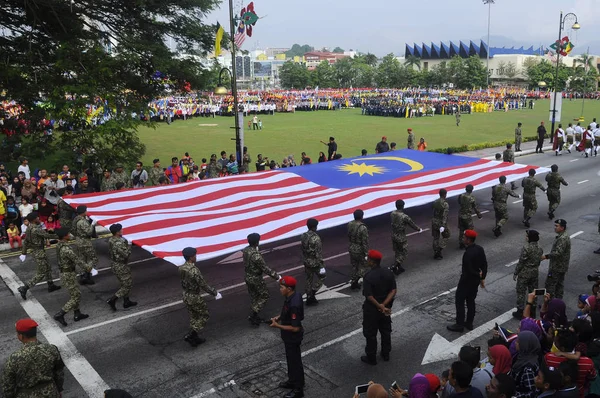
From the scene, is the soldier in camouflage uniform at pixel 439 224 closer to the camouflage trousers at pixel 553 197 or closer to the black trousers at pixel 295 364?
the camouflage trousers at pixel 553 197

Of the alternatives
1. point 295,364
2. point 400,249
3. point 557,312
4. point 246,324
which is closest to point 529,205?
point 400,249

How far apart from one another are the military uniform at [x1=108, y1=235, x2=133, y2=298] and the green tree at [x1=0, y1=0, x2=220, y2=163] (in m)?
7.96

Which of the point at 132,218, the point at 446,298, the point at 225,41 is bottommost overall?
the point at 446,298

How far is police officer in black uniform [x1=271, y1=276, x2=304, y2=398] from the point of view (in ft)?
19.3

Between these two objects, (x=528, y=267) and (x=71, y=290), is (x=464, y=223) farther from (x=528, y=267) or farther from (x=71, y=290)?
(x=71, y=290)

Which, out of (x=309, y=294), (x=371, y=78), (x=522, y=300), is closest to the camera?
(x=522, y=300)

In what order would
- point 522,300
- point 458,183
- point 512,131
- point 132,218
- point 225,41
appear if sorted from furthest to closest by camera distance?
1. point 512,131
2. point 225,41
3. point 458,183
4. point 132,218
5. point 522,300

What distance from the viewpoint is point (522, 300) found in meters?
8.25

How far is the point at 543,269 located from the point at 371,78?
82686 millimetres

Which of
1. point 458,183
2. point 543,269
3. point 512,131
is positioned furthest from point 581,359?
point 512,131

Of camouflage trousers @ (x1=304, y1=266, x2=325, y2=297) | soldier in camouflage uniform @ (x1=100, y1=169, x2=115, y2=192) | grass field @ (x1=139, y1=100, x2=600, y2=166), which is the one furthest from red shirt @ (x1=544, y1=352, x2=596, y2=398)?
grass field @ (x1=139, y1=100, x2=600, y2=166)

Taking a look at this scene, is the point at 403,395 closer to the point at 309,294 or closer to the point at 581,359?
the point at 581,359

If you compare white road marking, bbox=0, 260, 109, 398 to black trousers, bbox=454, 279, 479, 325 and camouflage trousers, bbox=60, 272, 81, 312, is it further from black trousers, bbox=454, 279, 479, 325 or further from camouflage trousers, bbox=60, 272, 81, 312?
black trousers, bbox=454, 279, 479, 325

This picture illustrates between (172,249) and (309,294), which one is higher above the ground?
(172,249)
